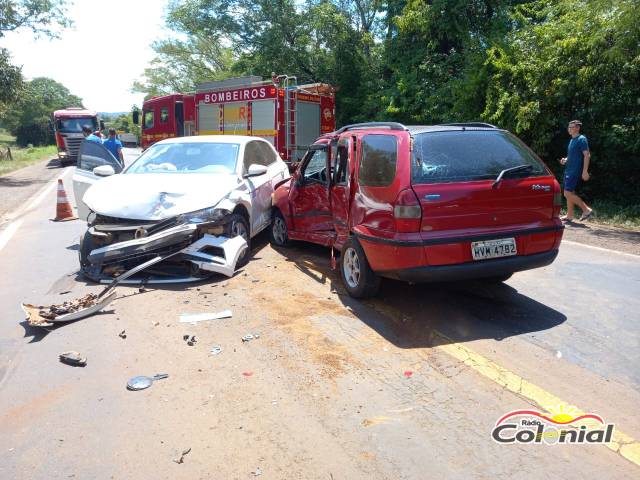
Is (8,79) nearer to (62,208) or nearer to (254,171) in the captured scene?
(62,208)

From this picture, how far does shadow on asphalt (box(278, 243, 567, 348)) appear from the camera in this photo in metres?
4.16

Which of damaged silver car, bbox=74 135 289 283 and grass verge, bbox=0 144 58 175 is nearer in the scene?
damaged silver car, bbox=74 135 289 283

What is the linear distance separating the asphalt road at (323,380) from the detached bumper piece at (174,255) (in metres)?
0.21

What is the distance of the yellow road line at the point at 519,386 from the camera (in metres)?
2.66

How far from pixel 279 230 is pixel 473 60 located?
8704mm

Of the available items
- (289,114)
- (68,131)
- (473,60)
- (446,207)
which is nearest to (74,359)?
(446,207)

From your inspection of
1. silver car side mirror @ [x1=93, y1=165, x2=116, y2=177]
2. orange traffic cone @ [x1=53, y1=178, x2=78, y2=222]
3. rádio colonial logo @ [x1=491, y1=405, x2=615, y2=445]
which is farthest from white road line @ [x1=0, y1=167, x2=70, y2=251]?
rádio colonial logo @ [x1=491, y1=405, x2=615, y2=445]

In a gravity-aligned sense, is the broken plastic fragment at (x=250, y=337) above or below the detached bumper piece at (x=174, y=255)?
below

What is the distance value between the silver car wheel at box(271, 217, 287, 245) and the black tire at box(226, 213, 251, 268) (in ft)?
2.46

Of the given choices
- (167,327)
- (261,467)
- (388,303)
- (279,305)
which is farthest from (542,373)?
(167,327)

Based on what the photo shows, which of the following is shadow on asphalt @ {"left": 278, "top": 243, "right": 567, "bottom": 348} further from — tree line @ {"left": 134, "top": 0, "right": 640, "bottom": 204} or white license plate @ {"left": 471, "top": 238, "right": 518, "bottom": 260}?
tree line @ {"left": 134, "top": 0, "right": 640, "bottom": 204}

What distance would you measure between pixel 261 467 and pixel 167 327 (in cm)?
214

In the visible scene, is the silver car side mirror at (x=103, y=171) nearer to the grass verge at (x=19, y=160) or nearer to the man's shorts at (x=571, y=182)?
the man's shorts at (x=571, y=182)

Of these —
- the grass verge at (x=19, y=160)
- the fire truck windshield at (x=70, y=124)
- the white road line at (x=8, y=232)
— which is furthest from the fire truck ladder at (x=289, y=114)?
the fire truck windshield at (x=70, y=124)
